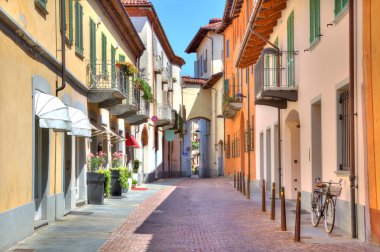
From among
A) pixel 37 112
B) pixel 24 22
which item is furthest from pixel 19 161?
pixel 24 22

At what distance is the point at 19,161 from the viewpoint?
10.7m

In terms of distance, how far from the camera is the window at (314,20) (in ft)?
47.2

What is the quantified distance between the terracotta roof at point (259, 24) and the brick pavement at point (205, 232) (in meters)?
5.87

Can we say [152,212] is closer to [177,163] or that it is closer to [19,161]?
[19,161]

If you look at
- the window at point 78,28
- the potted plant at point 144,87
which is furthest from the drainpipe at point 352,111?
the potted plant at point 144,87

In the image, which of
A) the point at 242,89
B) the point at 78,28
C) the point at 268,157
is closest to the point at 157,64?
the point at 242,89

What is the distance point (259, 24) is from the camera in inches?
820

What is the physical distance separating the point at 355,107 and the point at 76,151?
9414 millimetres

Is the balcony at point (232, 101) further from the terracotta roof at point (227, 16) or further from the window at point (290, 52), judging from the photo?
the window at point (290, 52)

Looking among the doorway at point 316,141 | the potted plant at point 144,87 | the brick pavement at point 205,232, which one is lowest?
the brick pavement at point 205,232

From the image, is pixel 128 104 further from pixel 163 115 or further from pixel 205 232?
pixel 163 115

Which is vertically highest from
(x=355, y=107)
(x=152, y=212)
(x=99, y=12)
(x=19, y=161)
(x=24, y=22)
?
(x=99, y=12)

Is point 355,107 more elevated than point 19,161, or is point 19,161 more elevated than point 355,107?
point 355,107

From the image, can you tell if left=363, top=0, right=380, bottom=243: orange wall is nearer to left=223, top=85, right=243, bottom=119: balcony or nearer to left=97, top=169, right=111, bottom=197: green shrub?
left=97, top=169, right=111, bottom=197: green shrub
